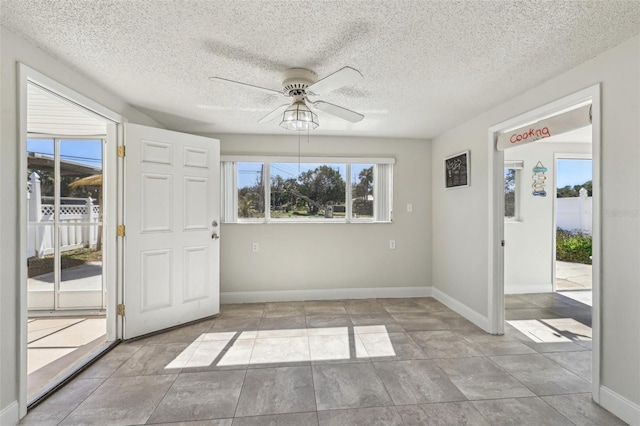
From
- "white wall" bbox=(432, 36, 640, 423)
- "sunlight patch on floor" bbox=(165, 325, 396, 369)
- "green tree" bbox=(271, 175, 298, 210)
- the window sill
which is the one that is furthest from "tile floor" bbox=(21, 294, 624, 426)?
"green tree" bbox=(271, 175, 298, 210)

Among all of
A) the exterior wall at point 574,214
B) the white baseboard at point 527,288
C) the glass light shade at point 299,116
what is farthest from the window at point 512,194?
the glass light shade at point 299,116

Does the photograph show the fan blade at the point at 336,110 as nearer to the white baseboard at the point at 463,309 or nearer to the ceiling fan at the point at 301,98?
the ceiling fan at the point at 301,98

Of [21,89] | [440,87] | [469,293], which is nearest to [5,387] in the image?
[21,89]

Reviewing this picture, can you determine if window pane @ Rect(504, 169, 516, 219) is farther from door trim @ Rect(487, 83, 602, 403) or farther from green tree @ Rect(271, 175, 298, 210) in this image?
green tree @ Rect(271, 175, 298, 210)

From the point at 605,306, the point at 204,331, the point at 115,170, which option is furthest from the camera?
the point at 204,331

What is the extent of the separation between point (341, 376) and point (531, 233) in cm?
397

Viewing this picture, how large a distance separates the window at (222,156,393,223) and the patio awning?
5.33 feet

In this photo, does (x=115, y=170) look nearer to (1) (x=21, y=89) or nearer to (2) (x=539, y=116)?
(1) (x=21, y=89)

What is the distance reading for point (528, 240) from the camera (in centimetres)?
459

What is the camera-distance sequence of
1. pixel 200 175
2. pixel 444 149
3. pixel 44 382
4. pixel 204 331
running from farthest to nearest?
pixel 444 149 < pixel 200 175 < pixel 204 331 < pixel 44 382

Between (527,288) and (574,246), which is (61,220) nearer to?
(527,288)

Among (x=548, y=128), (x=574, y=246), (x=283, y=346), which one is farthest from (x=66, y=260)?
(x=574, y=246)

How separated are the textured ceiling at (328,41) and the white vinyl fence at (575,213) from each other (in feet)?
14.8

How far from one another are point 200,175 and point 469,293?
11.4 ft
